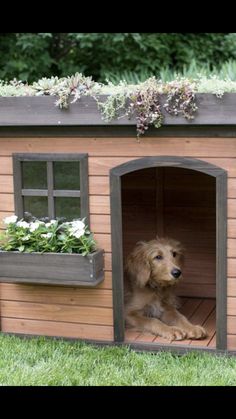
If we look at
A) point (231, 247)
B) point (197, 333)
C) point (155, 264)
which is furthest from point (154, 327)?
point (231, 247)

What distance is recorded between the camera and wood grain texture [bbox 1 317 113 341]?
5207 millimetres

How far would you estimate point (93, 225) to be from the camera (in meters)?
5.10

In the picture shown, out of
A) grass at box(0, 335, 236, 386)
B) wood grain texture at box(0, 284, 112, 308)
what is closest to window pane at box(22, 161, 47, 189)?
wood grain texture at box(0, 284, 112, 308)

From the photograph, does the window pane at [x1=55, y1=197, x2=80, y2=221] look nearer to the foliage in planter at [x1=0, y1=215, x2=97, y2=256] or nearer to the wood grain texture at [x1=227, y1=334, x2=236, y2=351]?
the foliage in planter at [x1=0, y1=215, x2=97, y2=256]

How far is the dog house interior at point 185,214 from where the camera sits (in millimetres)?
6395

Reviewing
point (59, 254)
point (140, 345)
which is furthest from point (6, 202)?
point (140, 345)

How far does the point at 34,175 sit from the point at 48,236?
512 millimetres

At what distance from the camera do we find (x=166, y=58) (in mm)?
11781

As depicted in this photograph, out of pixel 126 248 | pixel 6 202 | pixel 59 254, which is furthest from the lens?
pixel 126 248

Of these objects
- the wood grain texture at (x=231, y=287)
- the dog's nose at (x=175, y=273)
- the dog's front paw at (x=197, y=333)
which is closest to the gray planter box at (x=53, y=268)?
the dog's nose at (x=175, y=273)

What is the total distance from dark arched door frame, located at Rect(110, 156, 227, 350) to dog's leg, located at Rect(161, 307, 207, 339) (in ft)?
0.91

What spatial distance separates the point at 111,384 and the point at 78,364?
396 mm
